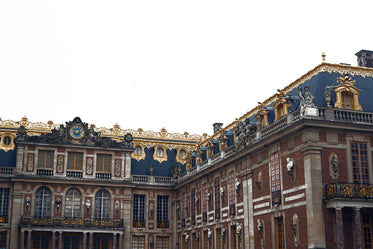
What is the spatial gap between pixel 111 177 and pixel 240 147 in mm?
16253

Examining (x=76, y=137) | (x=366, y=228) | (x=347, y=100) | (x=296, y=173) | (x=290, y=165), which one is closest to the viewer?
(x=366, y=228)

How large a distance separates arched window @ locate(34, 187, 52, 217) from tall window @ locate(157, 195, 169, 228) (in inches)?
387

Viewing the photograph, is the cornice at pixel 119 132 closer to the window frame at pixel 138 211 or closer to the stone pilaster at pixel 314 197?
the window frame at pixel 138 211

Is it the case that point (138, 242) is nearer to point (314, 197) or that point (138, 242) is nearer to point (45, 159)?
point (45, 159)

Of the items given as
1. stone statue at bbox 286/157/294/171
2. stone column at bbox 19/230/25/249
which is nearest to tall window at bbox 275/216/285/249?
stone statue at bbox 286/157/294/171

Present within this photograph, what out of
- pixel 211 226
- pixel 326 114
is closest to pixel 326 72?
pixel 326 114

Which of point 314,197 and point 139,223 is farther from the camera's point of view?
point 139,223

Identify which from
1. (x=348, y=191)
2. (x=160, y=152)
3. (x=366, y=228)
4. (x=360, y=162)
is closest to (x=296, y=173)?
(x=348, y=191)

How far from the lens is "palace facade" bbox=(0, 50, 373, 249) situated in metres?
28.6

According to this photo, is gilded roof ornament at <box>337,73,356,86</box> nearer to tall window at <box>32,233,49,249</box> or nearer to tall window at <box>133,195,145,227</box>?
tall window at <box>133,195,145,227</box>

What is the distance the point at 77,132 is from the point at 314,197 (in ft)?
87.6

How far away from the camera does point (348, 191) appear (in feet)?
90.8

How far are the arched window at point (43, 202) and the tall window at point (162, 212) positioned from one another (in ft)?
32.2

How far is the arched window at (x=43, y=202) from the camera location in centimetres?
4634
